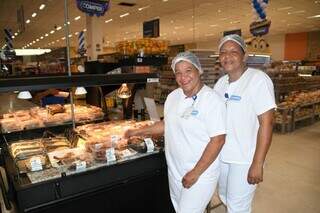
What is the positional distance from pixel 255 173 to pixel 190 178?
520 mm

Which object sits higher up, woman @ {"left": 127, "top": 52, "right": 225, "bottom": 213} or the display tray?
woman @ {"left": 127, "top": 52, "right": 225, "bottom": 213}

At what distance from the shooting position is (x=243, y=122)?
6.71 feet

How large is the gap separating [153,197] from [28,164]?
112 centimetres

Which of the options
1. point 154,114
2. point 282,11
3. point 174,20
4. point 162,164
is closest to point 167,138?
point 162,164

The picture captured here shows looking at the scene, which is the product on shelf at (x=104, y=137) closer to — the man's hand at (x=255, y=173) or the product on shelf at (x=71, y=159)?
the product on shelf at (x=71, y=159)

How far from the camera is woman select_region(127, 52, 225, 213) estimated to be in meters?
1.83

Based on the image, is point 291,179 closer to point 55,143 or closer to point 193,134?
point 193,134

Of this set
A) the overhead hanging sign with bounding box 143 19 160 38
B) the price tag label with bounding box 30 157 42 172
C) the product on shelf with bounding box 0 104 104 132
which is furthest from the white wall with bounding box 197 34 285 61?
the price tag label with bounding box 30 157 42 172

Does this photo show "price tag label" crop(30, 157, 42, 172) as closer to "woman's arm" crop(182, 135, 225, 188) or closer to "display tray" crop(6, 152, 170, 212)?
"display tray" crop(6, 152, 170, 212)

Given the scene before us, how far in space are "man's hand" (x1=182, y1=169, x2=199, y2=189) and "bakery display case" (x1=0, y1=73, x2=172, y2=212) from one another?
0.51 m

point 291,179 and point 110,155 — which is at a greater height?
point 110,155

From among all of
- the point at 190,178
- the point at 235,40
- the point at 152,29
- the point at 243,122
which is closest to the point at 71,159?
the point at 190,178

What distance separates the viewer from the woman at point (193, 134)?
1.83 meters

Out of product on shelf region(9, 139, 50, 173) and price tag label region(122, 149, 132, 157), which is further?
price tag label region(122, 149, 132, 157)
